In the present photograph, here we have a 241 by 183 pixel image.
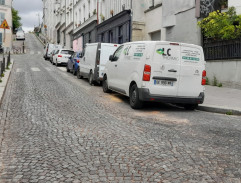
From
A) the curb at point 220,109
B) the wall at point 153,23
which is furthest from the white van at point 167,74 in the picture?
the wall at point 153,23

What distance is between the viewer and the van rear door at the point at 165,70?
8.32m

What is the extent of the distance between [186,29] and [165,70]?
8816mm

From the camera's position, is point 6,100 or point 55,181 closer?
point 55,181

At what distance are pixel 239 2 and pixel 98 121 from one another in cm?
957

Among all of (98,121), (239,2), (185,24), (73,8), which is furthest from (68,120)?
(73,8)

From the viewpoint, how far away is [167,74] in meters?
8.40

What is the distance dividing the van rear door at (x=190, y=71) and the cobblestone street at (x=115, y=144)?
0.60 meters

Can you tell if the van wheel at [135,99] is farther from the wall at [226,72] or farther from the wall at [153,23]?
the wall at [153,23]

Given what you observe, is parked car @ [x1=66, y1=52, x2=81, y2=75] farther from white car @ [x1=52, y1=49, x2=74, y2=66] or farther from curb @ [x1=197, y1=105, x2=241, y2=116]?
curb @ [x1=197, y1=105, x2=241, y2=116]

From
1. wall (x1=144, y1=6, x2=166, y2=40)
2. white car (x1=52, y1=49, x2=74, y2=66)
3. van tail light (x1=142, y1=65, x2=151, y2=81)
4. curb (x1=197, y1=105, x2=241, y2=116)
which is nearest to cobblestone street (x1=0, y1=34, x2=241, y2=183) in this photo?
curb (x1=197, y1=105, x2=241, y2=116)

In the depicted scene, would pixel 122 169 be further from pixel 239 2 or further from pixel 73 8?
pixel 73 8

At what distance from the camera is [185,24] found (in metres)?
16.5

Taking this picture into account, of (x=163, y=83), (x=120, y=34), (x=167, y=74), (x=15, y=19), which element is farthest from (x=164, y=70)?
(x=15, y=19)

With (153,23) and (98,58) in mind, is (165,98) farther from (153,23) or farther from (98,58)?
(153,23)
